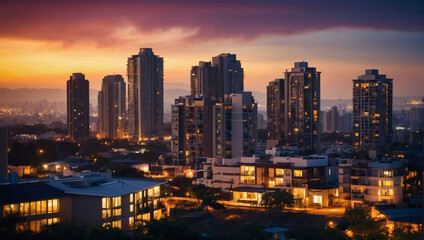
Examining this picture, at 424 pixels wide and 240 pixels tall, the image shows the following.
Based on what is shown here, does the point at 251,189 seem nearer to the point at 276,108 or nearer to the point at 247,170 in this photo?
the point at 247,170

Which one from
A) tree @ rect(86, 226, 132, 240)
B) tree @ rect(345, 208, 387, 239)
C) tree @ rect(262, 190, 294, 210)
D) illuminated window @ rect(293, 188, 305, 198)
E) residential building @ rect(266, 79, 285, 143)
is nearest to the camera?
tree @ rect(86, 226, 132, 240)

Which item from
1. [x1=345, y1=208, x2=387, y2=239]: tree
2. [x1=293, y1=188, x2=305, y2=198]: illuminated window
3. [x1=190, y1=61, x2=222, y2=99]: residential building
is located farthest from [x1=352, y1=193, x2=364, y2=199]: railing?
[x1=190, y1=61, x2=222, y2=99]: residential building

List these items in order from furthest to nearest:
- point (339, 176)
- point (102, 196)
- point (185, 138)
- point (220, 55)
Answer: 1. point (220, 55)
2. point (185, 138)
3. point (339, 176)
4. point (102, 196)

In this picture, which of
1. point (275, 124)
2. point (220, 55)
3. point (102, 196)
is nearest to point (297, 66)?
point (275, 124)

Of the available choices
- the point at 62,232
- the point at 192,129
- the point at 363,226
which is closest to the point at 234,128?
the point at 192,129

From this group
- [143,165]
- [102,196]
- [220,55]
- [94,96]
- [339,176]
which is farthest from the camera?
[94,96]

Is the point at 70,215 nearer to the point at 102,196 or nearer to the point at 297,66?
the point at 102,196

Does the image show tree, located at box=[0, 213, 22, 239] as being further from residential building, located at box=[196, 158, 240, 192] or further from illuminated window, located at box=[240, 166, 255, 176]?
illuminated window, located at box=[240, 166, 255, 176]
